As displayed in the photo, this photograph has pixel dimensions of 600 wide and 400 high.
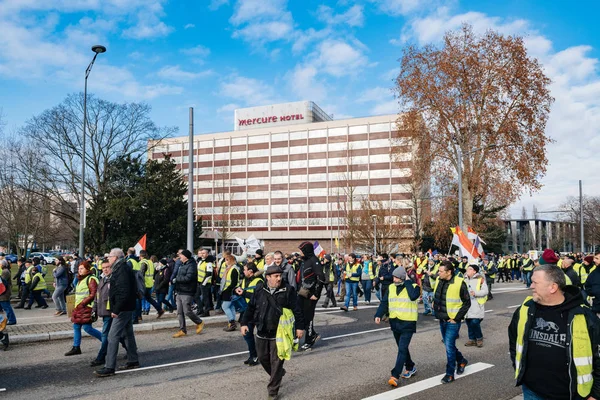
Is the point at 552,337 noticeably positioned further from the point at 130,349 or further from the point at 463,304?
the point at 130,349

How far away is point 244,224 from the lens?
76.6 m

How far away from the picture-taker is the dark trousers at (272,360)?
5.89 metres

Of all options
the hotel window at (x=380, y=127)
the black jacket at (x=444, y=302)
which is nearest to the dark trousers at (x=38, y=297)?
the black jacket at (x=444, y=302)

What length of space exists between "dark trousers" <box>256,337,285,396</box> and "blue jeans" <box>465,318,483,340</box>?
16.1 feet

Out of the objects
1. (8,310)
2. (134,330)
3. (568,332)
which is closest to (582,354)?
(568,332)

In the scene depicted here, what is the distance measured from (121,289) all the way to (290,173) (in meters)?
68.2

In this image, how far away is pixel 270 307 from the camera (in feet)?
19.3

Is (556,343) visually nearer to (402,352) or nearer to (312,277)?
(402,352)

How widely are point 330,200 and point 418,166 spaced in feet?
139

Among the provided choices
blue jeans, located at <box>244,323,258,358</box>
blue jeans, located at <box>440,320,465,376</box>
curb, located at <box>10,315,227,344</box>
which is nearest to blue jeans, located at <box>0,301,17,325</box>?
curb, located at <box>10,315,227,344</box>

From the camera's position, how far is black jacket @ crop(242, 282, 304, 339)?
5848 mm

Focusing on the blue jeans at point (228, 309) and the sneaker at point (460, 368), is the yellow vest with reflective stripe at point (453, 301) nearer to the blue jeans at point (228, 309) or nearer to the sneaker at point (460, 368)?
the sneaker at point (460, 368)

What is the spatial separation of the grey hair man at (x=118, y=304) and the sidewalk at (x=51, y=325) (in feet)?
12.8

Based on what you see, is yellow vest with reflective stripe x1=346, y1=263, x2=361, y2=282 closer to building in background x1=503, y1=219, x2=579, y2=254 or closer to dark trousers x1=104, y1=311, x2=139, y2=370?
dark trousers x1=104, y1=311, x2=139, y2=370
